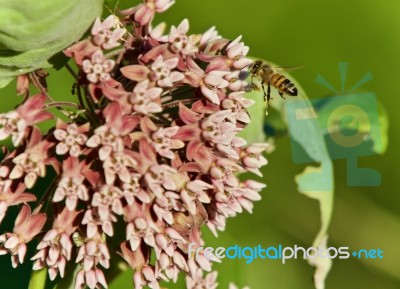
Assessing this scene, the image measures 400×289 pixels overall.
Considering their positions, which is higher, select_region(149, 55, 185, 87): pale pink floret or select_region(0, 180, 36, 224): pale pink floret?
select_region(149, 55, 185, 87): pale pink floret

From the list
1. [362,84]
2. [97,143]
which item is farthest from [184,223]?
[362,84]

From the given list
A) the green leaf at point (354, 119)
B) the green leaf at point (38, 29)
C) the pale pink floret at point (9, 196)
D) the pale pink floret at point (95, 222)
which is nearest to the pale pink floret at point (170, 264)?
the pale pink floret at point (95, 222)

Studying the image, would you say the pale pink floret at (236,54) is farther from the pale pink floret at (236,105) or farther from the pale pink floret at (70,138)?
the pale pink floret at (70,138)

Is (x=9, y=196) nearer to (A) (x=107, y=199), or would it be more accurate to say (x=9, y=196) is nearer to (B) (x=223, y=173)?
(A) (x=107, y=199)

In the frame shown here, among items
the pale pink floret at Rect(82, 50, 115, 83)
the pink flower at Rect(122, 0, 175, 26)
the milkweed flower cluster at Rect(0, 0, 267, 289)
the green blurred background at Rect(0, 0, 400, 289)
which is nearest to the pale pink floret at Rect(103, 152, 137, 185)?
the milkweed flower cluster at Rect(0, 0, 267, 289)

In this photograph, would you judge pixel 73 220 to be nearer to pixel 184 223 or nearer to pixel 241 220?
pixel 184 223

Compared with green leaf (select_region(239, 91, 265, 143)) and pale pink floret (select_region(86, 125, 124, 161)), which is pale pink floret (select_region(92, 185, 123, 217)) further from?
green leaf (select_region(239, 91, 265, 143))

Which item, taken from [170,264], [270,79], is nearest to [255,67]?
[270,79]
